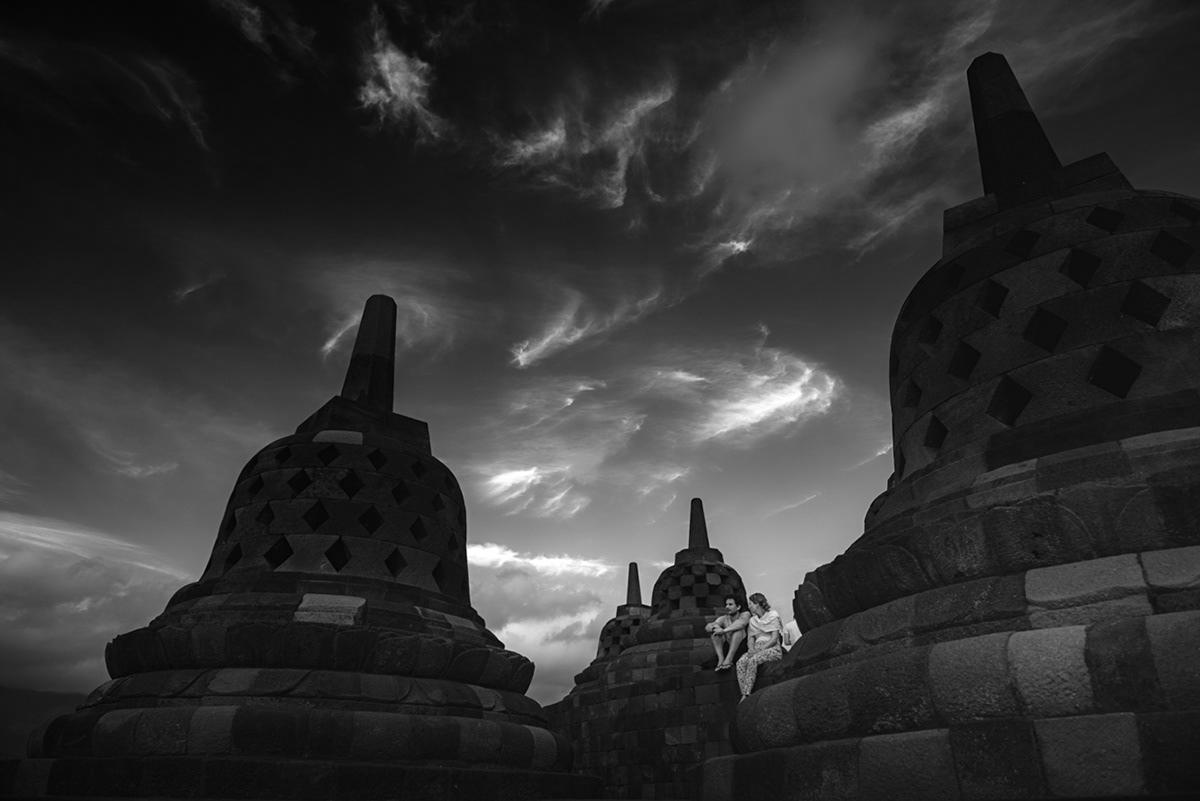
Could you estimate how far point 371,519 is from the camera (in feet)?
29.9

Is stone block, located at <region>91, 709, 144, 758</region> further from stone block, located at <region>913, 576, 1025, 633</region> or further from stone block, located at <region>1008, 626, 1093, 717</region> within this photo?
stone block, located at <region>1008, 626, 1093, 717</region>

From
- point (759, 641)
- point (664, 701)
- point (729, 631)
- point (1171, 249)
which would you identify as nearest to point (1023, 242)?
point (1171, 249)

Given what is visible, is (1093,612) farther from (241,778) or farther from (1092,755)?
(241,778)

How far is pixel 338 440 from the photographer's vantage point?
9641mm

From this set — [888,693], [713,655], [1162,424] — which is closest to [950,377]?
[1162,424]

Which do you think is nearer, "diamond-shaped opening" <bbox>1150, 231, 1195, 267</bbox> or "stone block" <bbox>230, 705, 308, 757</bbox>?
"diamond-shaped opening" <bbox>1150, 231, 1195, 267</bbox>

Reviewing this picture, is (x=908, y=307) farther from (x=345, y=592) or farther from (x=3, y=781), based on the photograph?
(x=3, y=781)

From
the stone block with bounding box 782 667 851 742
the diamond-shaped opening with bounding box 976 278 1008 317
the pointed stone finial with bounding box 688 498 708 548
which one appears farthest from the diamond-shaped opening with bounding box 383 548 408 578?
the pointed stone finial with bounding box 688 498 708 548

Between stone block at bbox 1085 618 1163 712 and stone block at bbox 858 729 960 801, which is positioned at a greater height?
stone block at bbox 1085 618 1163 712

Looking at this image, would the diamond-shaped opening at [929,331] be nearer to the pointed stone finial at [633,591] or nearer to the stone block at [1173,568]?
the stone block at [1173,568]

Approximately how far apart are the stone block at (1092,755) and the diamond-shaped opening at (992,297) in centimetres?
357

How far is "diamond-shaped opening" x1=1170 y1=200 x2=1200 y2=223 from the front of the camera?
5.57 metres

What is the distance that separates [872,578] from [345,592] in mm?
6192

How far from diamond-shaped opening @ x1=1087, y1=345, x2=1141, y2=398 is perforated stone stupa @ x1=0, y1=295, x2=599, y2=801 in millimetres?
6189
